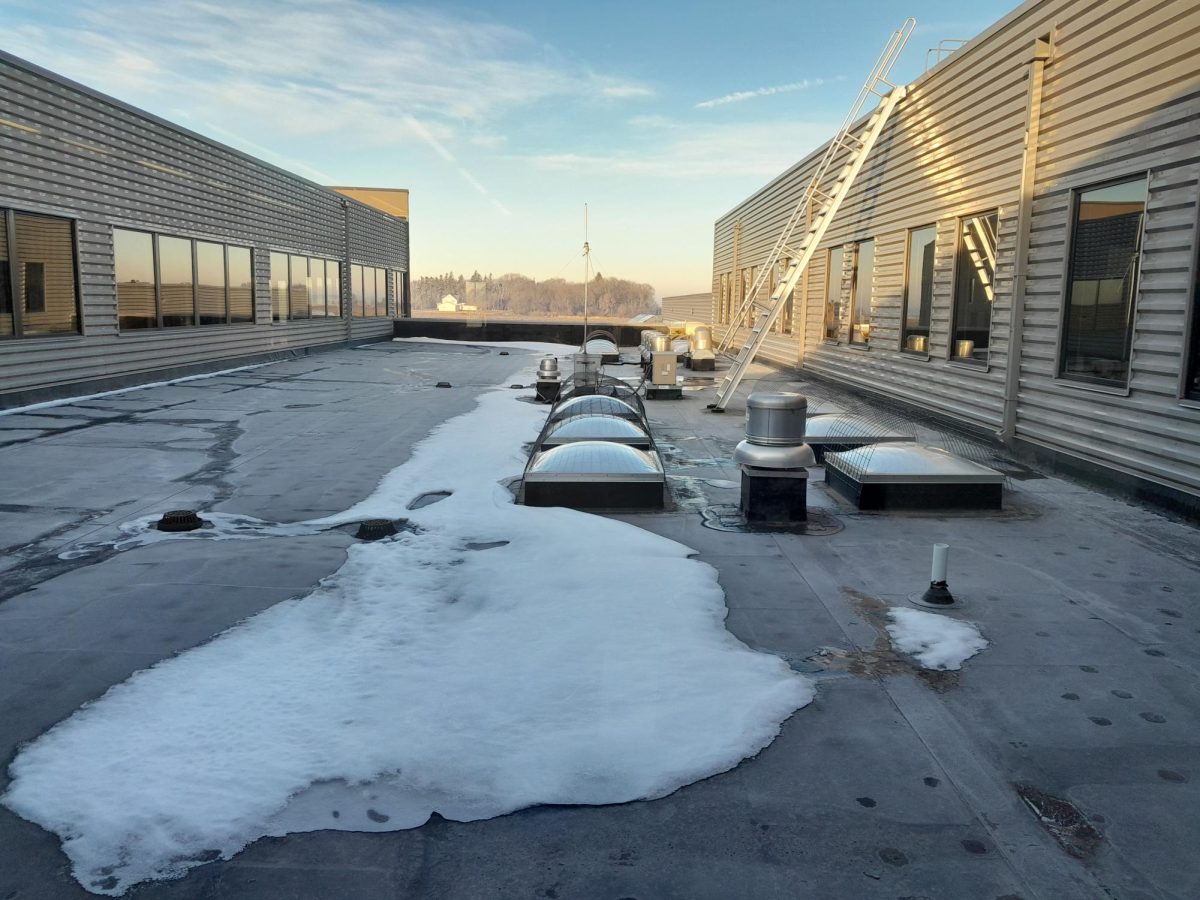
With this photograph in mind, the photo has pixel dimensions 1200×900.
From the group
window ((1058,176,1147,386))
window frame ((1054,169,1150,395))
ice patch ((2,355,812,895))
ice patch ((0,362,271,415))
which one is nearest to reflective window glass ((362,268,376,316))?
ice patch ((0,362,271,415))

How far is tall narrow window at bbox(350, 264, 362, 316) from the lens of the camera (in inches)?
1469

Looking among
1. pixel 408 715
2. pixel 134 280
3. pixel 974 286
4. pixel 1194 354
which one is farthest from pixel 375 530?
pixel 134 280

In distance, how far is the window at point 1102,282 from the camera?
980cm

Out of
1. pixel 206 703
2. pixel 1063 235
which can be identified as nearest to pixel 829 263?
pixel 1063 235

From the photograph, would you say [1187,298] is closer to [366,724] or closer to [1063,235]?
[1063,235]

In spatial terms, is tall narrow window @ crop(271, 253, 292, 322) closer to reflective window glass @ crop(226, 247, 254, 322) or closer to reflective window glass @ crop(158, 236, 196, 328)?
reflective window glass @ crop(226, 247, 254, 322)

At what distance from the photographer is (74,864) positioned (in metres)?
3.34

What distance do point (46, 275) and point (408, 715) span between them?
54.8 feet

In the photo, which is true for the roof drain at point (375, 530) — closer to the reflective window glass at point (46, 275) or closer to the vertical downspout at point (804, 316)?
the reflective window glass at point (46, 275)

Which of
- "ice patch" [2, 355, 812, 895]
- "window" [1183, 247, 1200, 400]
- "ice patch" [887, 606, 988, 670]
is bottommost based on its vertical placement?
"ice patch" [2, 355, 812, 895]

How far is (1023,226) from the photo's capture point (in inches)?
471

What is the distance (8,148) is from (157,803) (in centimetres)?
1647

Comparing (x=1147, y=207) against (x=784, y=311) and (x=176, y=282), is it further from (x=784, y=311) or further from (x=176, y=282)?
(x=176, y=282)

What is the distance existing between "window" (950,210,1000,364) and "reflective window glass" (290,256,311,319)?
23.2 meters
